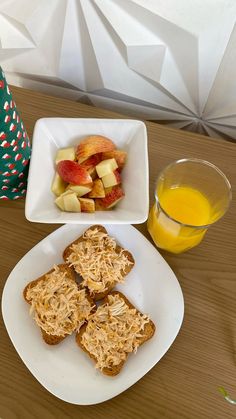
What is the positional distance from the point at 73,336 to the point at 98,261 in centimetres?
14

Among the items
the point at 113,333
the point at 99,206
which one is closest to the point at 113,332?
the point at 113,333

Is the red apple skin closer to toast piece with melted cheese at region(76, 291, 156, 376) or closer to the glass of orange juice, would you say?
the glass of orange juice

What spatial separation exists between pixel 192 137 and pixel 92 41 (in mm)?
302

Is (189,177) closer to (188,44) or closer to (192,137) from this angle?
(192,137)

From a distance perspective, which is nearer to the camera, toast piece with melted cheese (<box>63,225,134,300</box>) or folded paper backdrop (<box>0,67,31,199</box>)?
folded paper backdrop (<box>0,67,31,199</box>)

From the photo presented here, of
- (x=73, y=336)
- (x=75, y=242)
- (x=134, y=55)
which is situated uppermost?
(x=134, y=55)

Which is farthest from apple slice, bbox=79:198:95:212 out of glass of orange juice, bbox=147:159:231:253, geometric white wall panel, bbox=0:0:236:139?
geometric white wall panel, bbox=0:0:236:139

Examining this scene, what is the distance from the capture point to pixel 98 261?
2.25 feet

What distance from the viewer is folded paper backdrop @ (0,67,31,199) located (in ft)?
1.85

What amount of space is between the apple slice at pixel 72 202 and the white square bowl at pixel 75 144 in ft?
0.05

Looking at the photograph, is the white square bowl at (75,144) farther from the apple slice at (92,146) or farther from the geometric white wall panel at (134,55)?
the geometric white wall panel at (134,55)

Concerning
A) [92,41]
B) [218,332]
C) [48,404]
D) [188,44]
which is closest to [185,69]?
[188,44]

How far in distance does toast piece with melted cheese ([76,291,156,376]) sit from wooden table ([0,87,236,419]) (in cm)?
6

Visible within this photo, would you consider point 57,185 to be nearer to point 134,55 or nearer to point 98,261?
point 98,261
